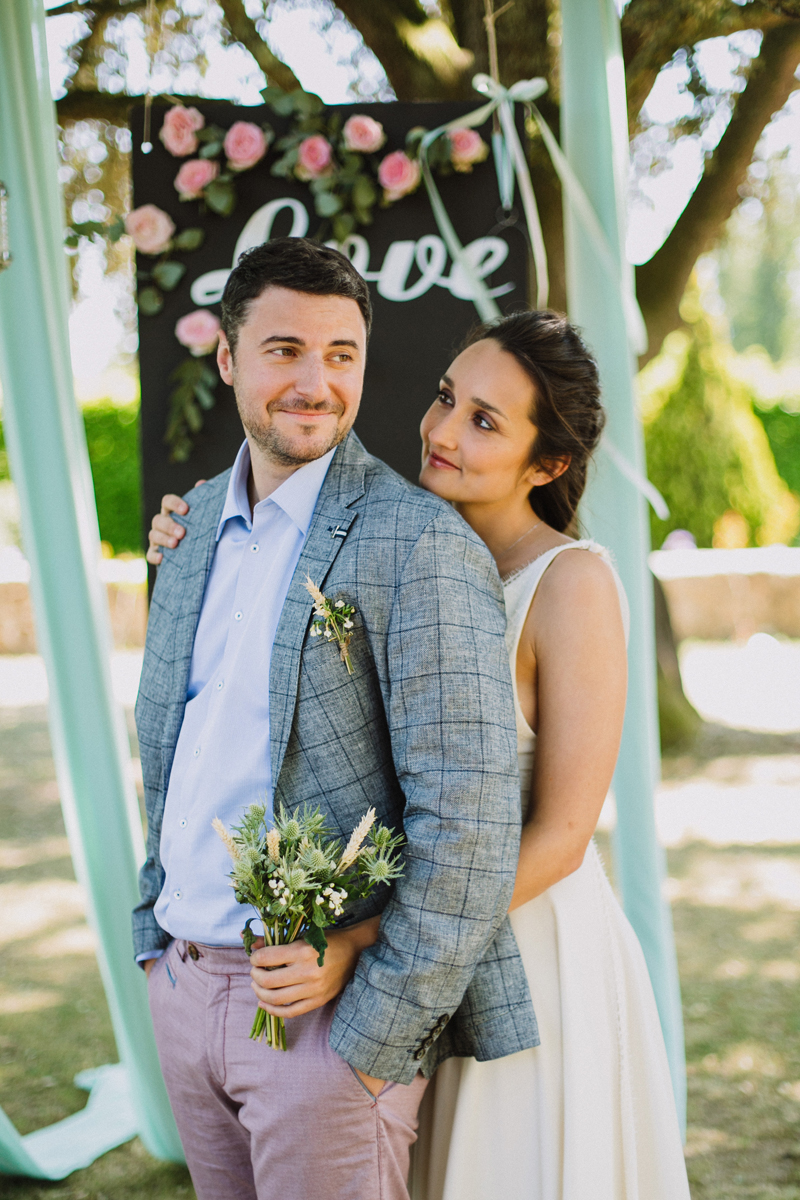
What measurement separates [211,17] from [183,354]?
3.38 m

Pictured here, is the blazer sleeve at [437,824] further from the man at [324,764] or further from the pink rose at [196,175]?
the pink rose at [196,175]

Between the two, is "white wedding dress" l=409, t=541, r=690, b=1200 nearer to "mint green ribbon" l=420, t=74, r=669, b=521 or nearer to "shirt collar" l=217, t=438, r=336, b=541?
"shirt collar" l=217, t=438, r=336, b=541

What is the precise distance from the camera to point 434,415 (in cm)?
215

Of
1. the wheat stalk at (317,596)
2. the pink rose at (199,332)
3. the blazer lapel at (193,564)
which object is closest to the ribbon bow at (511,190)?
the pink rose at (199,332)

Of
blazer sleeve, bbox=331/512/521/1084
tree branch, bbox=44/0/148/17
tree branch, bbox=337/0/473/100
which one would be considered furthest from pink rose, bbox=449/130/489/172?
tree branch, bbox=44/0/148/17

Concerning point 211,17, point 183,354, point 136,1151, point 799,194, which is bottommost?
point 136,1151

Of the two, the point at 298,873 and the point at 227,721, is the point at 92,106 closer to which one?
the point at 227,721

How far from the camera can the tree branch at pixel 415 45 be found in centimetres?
415

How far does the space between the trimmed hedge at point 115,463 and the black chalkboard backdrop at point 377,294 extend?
10.3 m

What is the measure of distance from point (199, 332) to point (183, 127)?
1.77ft

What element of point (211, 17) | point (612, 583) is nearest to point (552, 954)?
point (612, 583)

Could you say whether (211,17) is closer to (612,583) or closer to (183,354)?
(183,354)

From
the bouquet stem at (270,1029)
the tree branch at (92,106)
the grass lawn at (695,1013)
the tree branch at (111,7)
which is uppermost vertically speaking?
the tree branch at (111,7)

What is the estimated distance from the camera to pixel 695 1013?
387 cm
